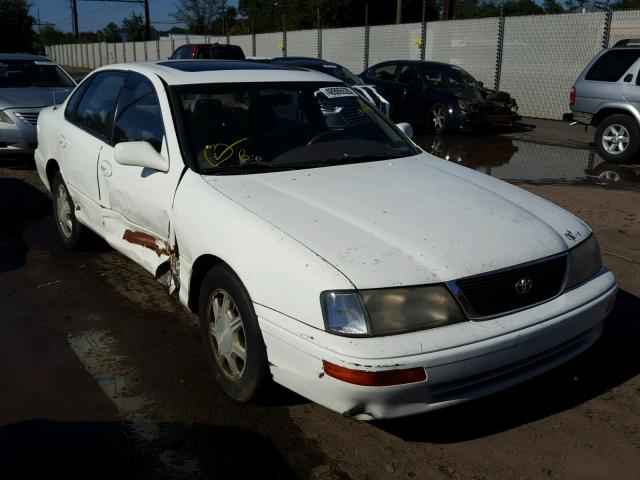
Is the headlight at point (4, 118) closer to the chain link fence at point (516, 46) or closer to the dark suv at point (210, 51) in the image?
the dark suv at point (210, 51)

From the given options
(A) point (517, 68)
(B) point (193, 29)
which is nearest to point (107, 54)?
(B) point (193, 29)

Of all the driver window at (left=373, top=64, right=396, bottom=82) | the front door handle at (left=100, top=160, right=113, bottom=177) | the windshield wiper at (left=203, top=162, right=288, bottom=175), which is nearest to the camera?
the windshield wiper at (left=203, top=162, right=288, bottom=175)

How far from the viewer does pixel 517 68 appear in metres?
18.7

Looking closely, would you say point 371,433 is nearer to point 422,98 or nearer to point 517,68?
point 422,98

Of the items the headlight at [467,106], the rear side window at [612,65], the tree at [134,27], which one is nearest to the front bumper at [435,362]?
the rear side window at [612,65]

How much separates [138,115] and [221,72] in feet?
2.02

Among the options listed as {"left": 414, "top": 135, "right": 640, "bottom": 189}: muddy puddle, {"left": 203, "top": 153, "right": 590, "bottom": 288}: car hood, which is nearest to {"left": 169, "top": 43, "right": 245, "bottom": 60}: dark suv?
{"left": 414, "top": 135, "right": 640, "bottom": 189}: muddy puddle

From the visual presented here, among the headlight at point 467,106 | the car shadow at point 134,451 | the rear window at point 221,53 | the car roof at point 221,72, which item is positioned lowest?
the car shadow at point 134,451

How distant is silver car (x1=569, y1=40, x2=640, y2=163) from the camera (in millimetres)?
10359

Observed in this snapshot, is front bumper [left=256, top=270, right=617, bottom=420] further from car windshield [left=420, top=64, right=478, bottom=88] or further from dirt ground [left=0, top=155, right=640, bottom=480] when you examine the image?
car windshield [left=420, top=64, right=478, bottom=88]

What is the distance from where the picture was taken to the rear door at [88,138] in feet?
15.4

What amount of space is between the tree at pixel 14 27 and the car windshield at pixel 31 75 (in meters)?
27.5

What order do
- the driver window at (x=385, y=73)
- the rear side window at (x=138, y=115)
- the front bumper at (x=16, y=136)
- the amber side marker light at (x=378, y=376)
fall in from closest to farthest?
the amber side marker light at (x=378, y=376)
the rear side window at (x=138, y=115)
the front bumper at (x=16, y=136)
the driver window at (x=385, y=73)

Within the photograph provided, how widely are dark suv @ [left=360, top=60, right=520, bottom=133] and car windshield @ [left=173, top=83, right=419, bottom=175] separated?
9881mm
